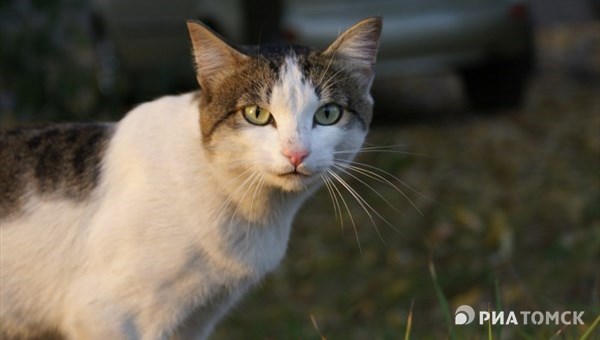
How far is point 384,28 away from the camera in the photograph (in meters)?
7.62

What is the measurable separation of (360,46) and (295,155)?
1.83 ft

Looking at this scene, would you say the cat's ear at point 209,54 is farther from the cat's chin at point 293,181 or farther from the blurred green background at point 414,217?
the blurred green background at point 414,217

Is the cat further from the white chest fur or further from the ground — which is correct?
the ground

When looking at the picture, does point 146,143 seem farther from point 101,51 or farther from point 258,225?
point 101,51

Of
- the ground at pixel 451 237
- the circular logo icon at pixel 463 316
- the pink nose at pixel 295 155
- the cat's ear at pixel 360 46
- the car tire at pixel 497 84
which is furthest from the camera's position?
the car tire at pixel 497 84

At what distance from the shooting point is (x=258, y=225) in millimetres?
3121

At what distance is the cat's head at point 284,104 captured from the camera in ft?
9.34

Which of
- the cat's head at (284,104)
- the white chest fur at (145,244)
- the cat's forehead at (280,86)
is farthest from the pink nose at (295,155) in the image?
the white chest fur at (145,244)

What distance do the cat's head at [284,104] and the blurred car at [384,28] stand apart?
13.3ft

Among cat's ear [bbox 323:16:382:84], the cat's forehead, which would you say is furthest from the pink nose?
cat's ear [bbox 323:16:382:84]

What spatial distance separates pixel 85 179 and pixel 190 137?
1.23 ft

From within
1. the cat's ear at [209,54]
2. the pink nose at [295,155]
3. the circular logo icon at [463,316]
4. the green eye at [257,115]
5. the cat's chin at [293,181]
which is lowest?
the circular logo icon at [463,316]

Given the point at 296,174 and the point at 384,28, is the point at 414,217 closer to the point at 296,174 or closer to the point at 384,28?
the point at 384,28

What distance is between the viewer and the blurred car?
7.32 metres
